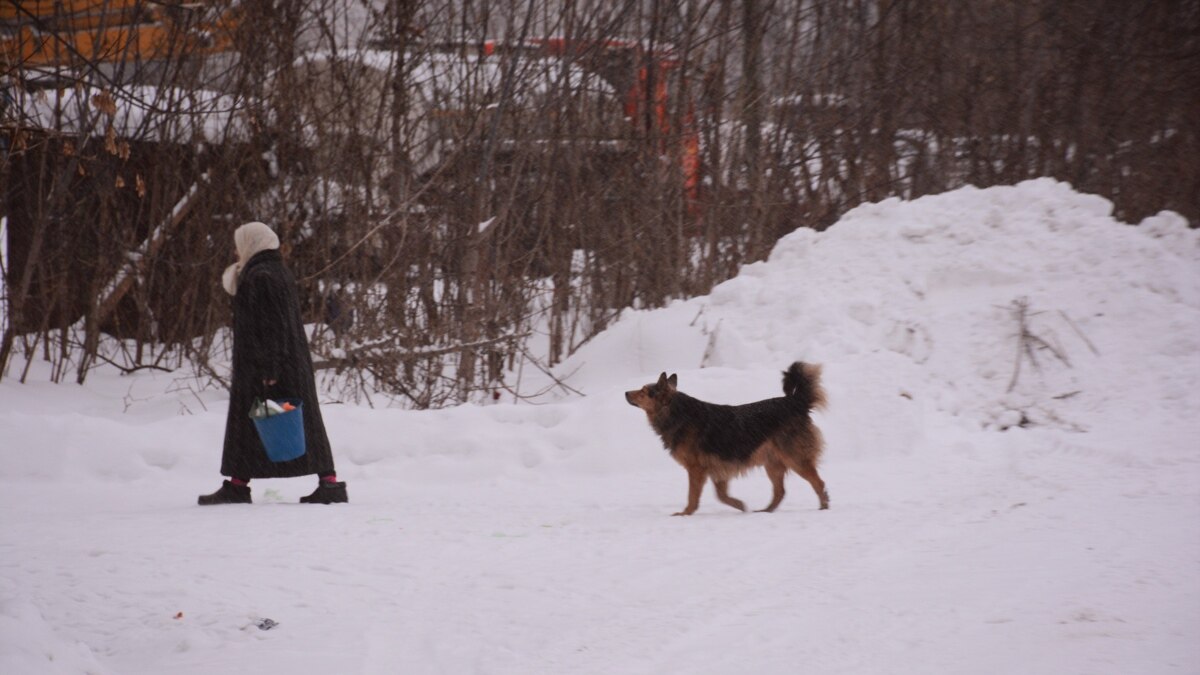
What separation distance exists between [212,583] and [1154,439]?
340 inches

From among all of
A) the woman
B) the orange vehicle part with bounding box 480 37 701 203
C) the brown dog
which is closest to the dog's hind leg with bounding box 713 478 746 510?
the brown dog

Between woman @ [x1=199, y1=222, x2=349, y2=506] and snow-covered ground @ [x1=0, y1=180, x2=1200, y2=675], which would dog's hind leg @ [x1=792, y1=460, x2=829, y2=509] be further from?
woman @ [x1=199, y1=222, x2=349, y2=506]

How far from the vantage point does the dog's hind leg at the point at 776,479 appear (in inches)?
318

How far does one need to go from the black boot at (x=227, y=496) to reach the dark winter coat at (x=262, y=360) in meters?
0.10

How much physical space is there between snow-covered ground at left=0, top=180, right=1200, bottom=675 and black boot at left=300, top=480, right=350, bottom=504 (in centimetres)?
21

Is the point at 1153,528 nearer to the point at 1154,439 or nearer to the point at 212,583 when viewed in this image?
the point at 1154,439

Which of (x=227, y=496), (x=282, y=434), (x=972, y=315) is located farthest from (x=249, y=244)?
(x=972, y=315)

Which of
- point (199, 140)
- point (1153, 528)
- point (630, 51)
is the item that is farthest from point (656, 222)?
point (1153, 528)

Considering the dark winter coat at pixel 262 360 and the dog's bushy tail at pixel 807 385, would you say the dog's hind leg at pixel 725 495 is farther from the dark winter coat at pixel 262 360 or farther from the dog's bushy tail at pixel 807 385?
the dark winter coat at pixel 262 360

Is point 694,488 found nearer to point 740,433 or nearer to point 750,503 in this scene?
point 740,433

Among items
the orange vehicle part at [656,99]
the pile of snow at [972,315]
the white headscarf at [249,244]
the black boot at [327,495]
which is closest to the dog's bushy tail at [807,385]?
the pile of snow at [972,315]

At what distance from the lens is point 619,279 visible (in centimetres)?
1541

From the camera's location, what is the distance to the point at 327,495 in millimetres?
8008

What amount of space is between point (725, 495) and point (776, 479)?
1.28 ft
